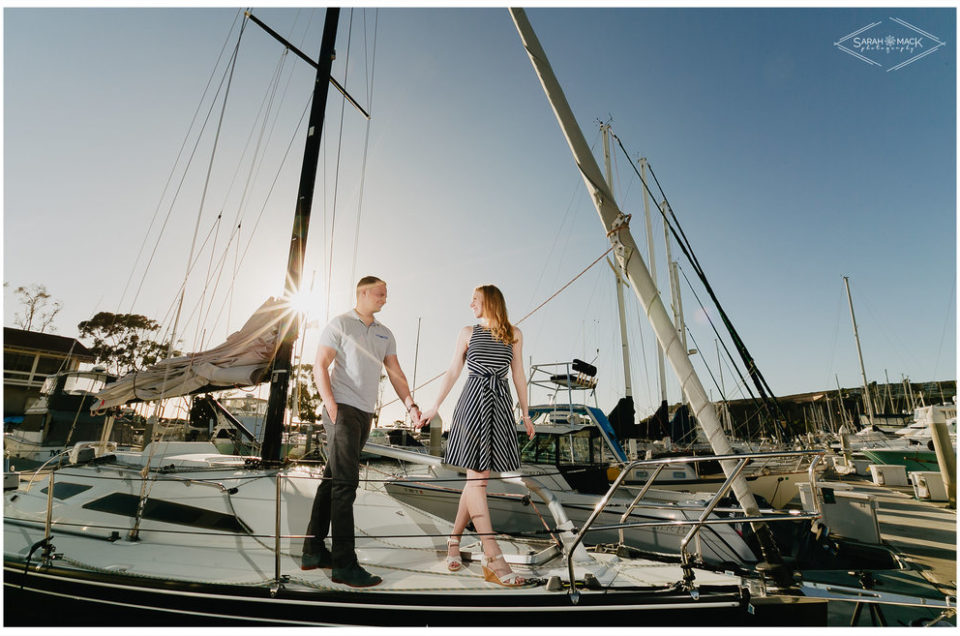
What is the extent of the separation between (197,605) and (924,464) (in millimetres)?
23415

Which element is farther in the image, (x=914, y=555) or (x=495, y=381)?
(x=914, y=555)

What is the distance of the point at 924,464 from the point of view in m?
15.9

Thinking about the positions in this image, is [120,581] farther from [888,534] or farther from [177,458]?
[888,534]

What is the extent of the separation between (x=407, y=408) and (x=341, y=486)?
1.94 ft

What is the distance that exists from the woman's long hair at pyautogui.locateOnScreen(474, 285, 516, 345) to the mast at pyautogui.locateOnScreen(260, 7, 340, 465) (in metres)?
2.70

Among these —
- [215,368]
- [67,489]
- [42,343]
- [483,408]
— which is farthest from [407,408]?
[42,343]

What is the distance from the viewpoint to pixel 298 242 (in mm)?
4707

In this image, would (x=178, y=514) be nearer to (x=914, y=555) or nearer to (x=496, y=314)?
(x=496, y=314)

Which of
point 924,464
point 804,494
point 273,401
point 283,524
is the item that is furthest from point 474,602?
point 924,464

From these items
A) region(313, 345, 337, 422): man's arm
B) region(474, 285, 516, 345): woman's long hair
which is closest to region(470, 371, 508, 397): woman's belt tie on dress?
region(474, 285, 516, 345): woman's long hair

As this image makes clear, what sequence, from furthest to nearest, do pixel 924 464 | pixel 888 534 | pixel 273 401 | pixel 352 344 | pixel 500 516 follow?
pixel 924 464
pixel 888 534
pixel 500 516
pixel 273 401
pixel 352 344

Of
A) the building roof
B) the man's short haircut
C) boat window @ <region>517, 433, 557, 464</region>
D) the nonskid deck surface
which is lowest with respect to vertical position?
the nonskid deck surface

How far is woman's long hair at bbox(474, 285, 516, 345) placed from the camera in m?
2.69

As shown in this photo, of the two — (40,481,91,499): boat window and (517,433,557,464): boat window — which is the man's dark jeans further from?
(517,433,557,464): boat window
